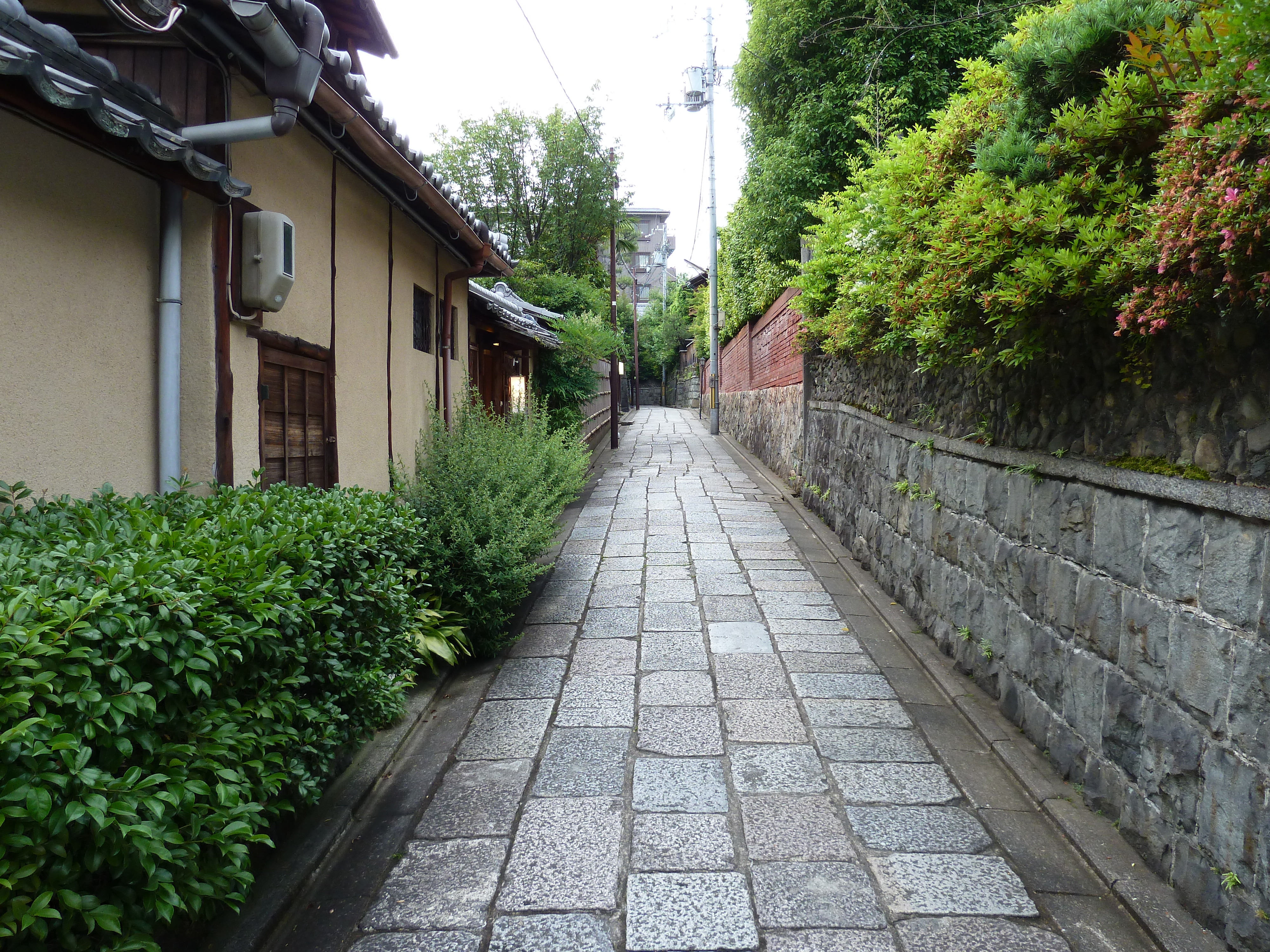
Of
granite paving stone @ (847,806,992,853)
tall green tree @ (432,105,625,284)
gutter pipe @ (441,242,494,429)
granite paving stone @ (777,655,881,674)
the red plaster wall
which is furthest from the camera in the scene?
tall green tree @ (432,105,625,284)

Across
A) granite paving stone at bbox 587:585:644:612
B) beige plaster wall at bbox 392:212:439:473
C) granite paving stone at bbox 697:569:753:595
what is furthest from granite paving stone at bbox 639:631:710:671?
beige plaster wall at bbox 392:212:439:473

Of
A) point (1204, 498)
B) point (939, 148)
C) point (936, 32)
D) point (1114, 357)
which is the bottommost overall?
point (1204, 498)

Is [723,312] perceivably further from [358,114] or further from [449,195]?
[358,114]

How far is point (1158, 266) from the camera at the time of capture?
2303 mm

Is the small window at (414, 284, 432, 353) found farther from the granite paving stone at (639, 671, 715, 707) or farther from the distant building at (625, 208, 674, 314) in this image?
the distant building at (625, 208, 674, 314)

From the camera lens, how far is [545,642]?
5426 mm

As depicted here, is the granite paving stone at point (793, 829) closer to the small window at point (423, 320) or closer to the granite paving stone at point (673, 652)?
the granite paving stone at point (673, 652)

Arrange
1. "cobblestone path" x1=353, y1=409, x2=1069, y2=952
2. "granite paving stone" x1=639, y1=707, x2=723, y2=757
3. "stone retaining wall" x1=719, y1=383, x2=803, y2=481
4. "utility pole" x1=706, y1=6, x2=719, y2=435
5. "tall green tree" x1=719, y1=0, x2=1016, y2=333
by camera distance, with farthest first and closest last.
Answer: "utility pole" x1=706, y1=6, x2=719, y2=435 → "stone retaining wall" x1=719, y1=383, x2=803, y2=481 → "tall green tree" x1=719, y1=0, x2=1016, y2=333 → "granite paving stone" x1=639, y1=707, x2=723, y2=757 → "cobblestone path" x1=353, y1=409, x2=1069, y2=952

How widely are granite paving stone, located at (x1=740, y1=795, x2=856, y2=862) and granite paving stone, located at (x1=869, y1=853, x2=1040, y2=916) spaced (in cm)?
17

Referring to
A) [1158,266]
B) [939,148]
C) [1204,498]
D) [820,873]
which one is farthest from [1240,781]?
[939,148]

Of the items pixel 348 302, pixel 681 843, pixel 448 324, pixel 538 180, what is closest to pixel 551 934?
pixel 681 843

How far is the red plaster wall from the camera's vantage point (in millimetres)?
12078

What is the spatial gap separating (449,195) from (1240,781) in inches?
259

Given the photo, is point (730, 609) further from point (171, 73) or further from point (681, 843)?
point (171, 73)
